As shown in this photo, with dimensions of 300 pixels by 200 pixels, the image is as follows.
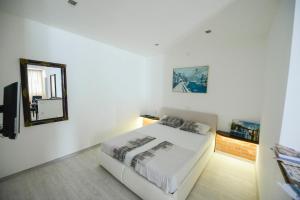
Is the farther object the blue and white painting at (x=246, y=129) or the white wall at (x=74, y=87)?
the blue and white painting at (x=246, y=129)

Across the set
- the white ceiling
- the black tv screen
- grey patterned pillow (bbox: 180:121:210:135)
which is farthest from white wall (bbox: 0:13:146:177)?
grey patterned pillow (bbox: 180:121:210:135)

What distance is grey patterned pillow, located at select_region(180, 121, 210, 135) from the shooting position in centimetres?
284

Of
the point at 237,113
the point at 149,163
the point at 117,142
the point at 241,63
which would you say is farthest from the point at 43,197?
the point at 241,63

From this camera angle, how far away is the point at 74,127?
273 centimetres

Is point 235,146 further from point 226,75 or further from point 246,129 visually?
point 226,75

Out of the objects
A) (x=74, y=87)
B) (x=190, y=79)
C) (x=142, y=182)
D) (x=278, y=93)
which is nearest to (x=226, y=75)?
(x=190, y=79)

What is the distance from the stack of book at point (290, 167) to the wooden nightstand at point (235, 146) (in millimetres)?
1849

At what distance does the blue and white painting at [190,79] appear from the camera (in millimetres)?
3205

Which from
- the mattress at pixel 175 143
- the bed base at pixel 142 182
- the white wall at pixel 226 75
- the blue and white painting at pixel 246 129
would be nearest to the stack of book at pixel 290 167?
the mattress at pixel 175 143

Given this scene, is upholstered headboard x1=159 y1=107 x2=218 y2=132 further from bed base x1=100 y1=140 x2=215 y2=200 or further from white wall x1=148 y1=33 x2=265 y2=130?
bed base x1=100 y1=140 x2=215 y2=200

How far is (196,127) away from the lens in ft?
9.64

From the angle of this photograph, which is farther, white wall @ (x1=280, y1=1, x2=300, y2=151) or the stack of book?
white wall @ (x1=280, y1=1, x2=300, y2=151)

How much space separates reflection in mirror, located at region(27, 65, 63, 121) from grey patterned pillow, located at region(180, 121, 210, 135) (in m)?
2.76

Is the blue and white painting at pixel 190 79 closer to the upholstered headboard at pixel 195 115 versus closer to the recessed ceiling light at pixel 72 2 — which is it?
the upholstered headboard at pixel 195 115
